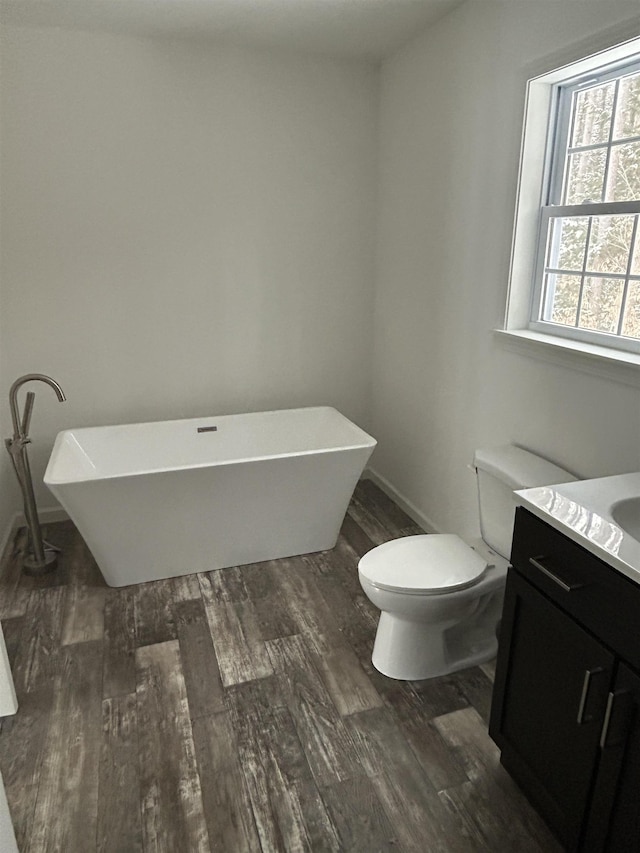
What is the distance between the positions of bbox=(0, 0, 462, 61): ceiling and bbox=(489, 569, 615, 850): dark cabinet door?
95.1 inches

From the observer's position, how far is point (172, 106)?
304 cm

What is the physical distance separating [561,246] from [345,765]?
1991mm

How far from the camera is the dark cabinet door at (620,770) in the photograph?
1.23 metres

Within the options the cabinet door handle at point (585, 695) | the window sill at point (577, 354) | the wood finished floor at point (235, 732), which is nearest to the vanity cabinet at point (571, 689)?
the cabinet door handle at point (585, 695)

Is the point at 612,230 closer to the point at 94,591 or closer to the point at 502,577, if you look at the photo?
the point at 502,577

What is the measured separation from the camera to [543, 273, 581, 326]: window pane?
7.39 feet

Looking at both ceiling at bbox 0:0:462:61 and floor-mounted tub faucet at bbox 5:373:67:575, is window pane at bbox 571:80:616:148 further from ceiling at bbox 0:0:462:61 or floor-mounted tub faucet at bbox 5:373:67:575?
floor-mounted tub faucet at bbox 5:373:67:575

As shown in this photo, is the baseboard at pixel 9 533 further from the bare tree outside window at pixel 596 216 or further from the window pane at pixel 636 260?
the window pane at pixel 636 260

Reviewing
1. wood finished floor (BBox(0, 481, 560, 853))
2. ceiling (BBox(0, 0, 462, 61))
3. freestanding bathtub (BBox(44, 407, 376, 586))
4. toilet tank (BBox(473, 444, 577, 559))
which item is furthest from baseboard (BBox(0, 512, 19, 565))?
ceiling (BBox(0, 0, 462, 61))

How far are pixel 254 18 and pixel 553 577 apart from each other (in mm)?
2667

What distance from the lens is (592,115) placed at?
82.7 inches

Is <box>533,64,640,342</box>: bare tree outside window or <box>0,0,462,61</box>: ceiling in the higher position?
<box>0,0,462,61</box>: ceiling

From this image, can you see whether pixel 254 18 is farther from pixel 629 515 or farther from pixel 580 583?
pixel 580 583

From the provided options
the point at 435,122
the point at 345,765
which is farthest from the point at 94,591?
the point at 435,122
